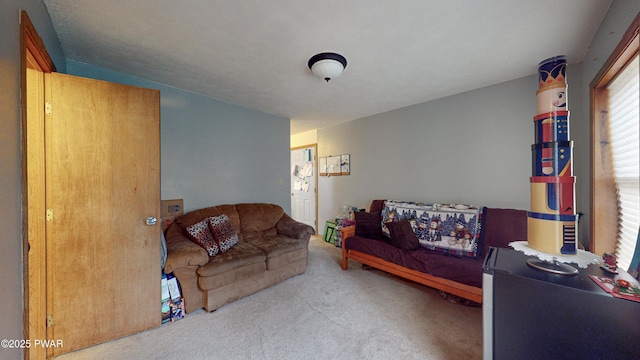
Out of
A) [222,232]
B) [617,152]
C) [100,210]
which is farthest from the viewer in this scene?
[222,232]

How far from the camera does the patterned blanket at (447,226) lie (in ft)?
8.03

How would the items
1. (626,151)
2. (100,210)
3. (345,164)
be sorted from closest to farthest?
(626,151)
(100,210)
(345,164)

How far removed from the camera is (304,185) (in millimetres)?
5309

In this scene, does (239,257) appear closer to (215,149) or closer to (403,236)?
(215,149)

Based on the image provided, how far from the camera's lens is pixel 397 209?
3082mm

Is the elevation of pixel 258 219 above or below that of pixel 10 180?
below

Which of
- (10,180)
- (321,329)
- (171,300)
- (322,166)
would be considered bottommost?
(321,329)

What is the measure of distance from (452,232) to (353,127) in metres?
2.44

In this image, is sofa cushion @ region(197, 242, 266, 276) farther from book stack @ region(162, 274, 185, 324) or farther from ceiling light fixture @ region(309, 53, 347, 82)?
ceiling light fixture @ region(309, 53, 347, 82)

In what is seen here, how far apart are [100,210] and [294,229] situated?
1.98m

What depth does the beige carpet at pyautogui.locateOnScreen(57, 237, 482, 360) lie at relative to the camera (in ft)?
5.32

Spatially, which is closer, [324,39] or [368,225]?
[324,39]

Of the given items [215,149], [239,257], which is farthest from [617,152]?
[215,149]

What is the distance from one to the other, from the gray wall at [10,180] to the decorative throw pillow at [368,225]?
2842 millimetres
